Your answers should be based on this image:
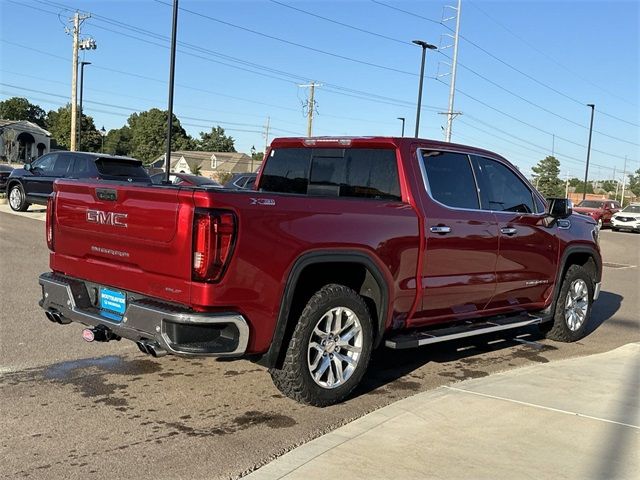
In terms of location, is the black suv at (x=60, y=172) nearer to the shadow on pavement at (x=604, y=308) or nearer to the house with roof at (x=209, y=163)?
the shadow on pavement at (x=604, y=308)

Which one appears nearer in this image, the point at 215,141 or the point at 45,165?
the point at 45,165

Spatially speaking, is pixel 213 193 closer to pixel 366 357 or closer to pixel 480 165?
pixel 366 357

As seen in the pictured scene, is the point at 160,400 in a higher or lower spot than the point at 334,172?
lower

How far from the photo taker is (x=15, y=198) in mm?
18562

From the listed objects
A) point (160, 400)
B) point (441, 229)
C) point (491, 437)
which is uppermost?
point (441, 229)

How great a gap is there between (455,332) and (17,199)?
16512mm

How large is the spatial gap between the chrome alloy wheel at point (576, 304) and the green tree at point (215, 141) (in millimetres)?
130488

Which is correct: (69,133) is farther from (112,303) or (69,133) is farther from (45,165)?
(112,303)

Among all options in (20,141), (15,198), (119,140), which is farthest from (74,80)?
(119,140)

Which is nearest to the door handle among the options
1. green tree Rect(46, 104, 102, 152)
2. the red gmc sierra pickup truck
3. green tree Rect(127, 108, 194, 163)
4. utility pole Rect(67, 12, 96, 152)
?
the red gmc sierra pickup truck

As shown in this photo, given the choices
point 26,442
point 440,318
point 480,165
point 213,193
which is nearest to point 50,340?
point 26,442

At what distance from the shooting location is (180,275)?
12.9 feet

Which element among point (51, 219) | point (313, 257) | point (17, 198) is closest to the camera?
point (313, 257)

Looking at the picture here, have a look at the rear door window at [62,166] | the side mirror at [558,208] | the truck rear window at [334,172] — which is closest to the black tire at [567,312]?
the side mirror at [558,208]
